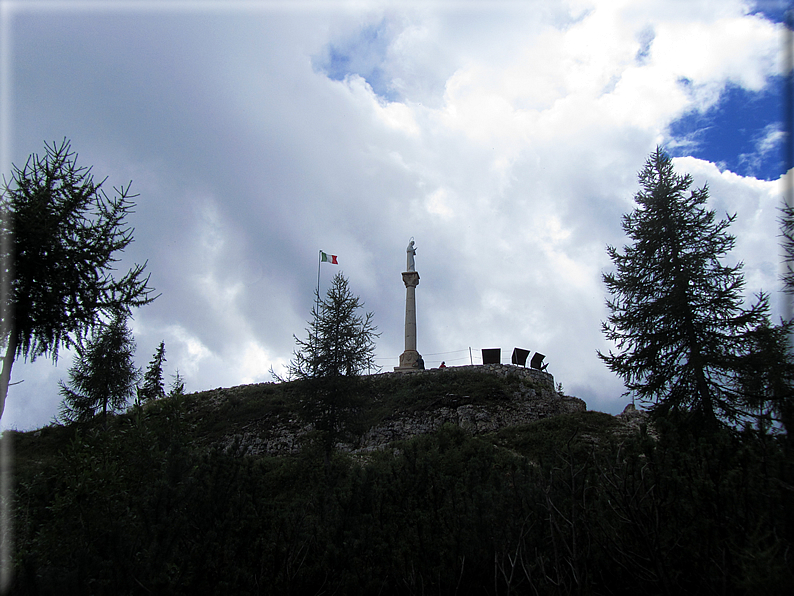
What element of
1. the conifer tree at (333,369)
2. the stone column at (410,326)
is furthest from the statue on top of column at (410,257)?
the conifer tree at (333,369)

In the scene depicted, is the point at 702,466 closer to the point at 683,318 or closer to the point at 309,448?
the point at 683,318

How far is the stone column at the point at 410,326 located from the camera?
111 feet

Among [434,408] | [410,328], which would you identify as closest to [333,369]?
[434,408]

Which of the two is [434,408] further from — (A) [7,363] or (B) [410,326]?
(A) [7,363]

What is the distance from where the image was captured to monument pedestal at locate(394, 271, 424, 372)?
33.8 meters

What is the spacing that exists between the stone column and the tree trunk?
86.3 feet

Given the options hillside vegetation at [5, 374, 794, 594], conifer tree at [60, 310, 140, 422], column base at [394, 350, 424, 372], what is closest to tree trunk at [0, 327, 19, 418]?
hillside vegetation at [5, 374, 794, 594]

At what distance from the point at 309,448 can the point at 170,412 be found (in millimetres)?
8516

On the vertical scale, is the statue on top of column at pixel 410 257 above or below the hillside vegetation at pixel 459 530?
above

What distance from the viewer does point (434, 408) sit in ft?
85.4

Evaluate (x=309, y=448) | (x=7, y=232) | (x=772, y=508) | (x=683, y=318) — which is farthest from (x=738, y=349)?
(x=7, y=232)

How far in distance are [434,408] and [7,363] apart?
20599mm

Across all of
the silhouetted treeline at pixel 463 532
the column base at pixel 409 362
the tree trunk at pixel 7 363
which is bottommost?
the silhouetted treeline at pixel 463 532

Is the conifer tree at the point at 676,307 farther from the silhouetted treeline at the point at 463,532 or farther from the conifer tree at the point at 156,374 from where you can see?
the conifer tree at the point at 156,374
